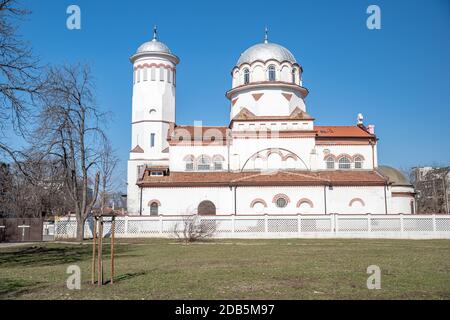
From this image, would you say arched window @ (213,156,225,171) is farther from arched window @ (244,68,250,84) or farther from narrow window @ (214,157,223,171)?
arched window @ (244,68,250,84)

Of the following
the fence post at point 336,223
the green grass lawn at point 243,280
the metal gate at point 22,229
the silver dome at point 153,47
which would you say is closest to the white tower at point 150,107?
the silver dome at point 153,47

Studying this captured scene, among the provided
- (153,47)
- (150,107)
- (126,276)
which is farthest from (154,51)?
(126,276)

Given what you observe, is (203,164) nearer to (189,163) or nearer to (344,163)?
(189,163)

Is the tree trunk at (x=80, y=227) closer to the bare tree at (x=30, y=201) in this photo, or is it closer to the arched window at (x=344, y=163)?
the bare tree at (x=30, y=201)

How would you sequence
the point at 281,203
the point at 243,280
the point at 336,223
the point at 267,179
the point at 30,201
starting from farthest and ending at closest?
1. the point at 30,201
2. the point at 267,179
3. the point at 281,203
4. the point at 336,223
5. the point at 243,280

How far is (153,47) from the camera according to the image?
46.1 meters

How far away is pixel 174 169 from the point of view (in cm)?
3969

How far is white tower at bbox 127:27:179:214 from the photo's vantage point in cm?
4538

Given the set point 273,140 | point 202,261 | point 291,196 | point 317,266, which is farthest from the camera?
point 273,140

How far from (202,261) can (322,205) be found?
2147cm

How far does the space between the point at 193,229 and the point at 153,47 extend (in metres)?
24.0
